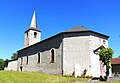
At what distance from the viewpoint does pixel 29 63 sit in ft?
133

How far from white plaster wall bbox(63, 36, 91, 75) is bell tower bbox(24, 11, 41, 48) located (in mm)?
20979

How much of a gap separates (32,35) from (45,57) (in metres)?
16.8

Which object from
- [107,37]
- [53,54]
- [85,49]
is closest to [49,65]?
[53,54]

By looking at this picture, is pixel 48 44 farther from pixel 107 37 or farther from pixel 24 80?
pixel 24 80

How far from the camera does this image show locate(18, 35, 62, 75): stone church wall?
3058 cm

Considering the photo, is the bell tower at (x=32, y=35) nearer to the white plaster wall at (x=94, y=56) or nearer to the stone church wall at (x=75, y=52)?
the stone church wall at (x=75, y=52)

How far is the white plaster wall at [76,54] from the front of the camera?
27.9 metres

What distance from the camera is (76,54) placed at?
1125 inches

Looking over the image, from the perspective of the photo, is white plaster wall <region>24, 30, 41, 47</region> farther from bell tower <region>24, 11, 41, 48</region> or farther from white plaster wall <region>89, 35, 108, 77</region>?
white plaster wall <region>89, 35, 108, 77</region>

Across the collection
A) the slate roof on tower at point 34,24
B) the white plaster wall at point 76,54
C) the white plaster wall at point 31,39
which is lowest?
the white plaster wall at point 76,54

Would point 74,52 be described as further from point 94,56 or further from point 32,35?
point 32,35

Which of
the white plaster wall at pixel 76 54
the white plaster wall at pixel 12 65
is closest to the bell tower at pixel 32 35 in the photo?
the white plaster wall at pixel 12 65

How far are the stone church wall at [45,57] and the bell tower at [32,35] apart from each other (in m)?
5.37

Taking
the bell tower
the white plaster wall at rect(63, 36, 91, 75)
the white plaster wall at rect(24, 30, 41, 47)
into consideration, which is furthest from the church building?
the bell tower
